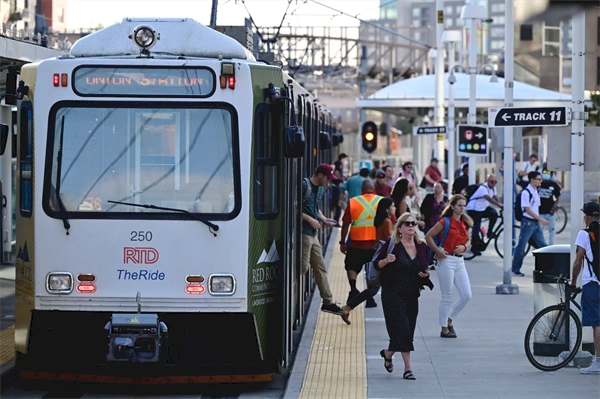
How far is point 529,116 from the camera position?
Answer: 37.3ft

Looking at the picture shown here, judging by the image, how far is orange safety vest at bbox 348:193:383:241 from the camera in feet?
43.9

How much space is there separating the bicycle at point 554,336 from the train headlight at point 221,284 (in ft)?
9.79

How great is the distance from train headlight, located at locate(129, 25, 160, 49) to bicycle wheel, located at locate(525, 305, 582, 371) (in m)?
4.16

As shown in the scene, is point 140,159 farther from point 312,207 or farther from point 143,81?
point 312,207

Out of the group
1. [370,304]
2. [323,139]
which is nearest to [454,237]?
[370,304]

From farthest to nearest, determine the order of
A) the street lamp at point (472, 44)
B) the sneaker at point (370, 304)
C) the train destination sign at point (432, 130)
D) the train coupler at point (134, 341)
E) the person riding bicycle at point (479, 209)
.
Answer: the train destination sign at point (432, 130)
the street lamp at point (472, 44)
the person riding bicycle at point (479, 209)
the sneaker at point (370, 304)
the train coupler at point (134, 341)

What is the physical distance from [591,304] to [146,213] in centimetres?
391

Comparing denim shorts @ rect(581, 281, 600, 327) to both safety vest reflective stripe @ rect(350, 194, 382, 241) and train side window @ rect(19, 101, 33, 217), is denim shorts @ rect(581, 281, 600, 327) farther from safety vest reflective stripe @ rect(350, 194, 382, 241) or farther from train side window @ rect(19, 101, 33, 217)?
train side window @ rect(19, 101, 33, 217)

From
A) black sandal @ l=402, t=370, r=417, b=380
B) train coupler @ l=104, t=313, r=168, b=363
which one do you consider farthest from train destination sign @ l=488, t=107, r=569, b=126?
train coupler @ l=104, t=313, r=168, b=363

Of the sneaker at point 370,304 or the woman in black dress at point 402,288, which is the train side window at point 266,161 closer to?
the woman in black dress at point 402,288

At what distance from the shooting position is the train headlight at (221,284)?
8.32m

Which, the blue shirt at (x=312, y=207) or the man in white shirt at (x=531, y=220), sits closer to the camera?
the blue shirt at (x=312, y=207)

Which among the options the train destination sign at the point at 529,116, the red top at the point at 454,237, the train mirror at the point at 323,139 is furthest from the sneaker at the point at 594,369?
the train mirror at the point at 323,139

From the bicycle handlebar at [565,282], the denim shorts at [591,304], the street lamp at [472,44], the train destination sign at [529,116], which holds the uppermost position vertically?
the street lamp at [472,44]
